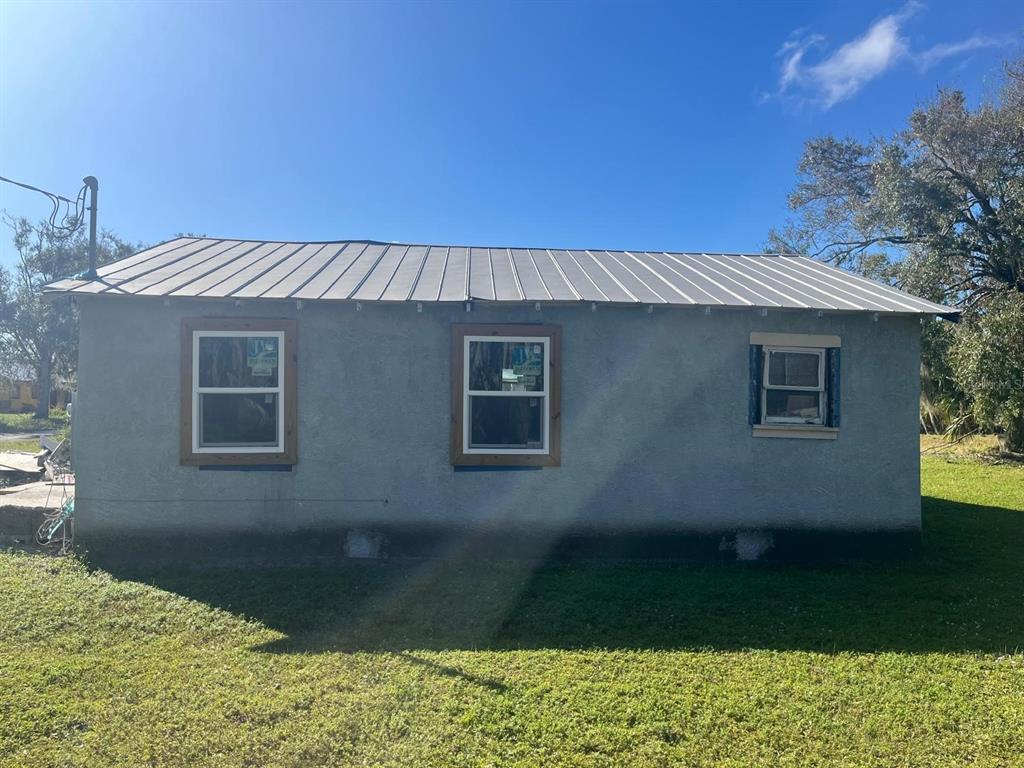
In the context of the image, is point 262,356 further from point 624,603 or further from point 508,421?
point 624,603

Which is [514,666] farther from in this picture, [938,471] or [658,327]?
[938,471]

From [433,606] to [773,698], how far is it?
2.79 metres

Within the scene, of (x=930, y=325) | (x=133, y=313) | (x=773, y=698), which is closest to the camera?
(x=773, y=698)

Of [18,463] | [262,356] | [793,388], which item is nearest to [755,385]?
[793,388]

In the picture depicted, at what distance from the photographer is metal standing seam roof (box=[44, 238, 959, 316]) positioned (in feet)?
21.4

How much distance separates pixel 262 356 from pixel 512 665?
13.6 feet

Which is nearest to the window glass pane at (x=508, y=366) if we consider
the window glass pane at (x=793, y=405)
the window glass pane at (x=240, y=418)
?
the window glass pane at (x=240, y=418)

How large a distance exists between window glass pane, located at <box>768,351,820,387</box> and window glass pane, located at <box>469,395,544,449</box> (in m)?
2.65

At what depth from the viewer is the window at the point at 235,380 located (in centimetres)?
649

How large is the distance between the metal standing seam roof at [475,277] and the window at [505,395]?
1.62 feet

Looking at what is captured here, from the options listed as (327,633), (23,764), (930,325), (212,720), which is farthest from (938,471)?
(23,764)

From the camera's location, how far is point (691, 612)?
546 cm

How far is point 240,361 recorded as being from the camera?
6.68 m

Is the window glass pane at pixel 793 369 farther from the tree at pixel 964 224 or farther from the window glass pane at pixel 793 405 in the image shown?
the tree at pixel 964 224
